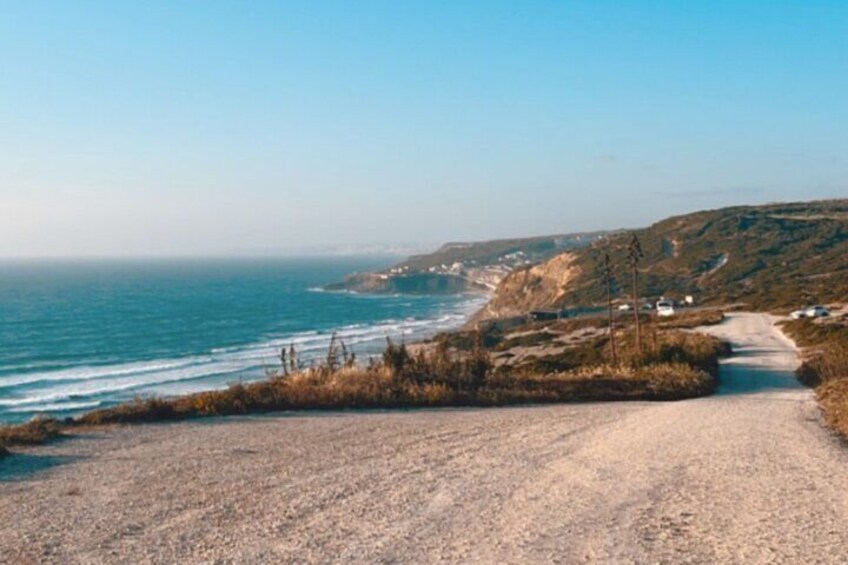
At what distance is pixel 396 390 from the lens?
16.9 meters

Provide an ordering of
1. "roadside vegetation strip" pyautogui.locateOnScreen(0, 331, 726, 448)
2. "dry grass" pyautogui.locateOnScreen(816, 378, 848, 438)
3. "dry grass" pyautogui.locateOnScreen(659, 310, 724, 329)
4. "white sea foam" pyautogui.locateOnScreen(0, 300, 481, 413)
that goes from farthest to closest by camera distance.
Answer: "dry grass" pyautogui.locateOnScreen(659, 310, 724, 329), "white sea foam" pyautogui.locateOnScreen(0, 300, 481, 413), "roadside vegetation strip" pyautogui.locateOnScreen(0, 331, 726, 448), "dry grass" pyautogui.locateOnScreen(816, 378, 848, 438)

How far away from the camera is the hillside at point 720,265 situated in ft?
265

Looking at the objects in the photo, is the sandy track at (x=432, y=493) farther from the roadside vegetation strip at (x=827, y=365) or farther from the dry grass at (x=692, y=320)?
the dry grass at (x=692, y=320)

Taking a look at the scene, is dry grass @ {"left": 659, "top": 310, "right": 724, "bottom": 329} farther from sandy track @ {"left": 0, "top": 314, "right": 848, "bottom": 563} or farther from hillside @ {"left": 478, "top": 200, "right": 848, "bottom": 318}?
sandy track @ {"left": 0, "top": 314, "right": 848, "bottom": 563}

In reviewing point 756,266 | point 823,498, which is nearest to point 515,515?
point 823,498

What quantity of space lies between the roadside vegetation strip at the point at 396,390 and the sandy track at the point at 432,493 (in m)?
1.04

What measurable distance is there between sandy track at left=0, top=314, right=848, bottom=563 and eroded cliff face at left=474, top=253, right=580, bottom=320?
8828 cm

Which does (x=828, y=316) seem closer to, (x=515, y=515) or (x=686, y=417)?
(x=686, y=417)

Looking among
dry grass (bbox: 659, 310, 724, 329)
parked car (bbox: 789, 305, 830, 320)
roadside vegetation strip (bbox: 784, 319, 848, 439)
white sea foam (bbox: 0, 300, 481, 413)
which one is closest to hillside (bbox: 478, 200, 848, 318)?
dry grass (bbox: 659, 310, 724, 329)

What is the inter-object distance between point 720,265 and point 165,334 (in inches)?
2603

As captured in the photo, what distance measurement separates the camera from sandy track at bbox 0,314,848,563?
6996 millimetres

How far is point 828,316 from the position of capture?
47.2 metres

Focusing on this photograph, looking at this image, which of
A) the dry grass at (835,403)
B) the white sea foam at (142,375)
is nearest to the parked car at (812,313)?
the white sea foam at (142,375)

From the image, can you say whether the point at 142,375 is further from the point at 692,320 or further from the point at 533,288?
the point at 533,288
